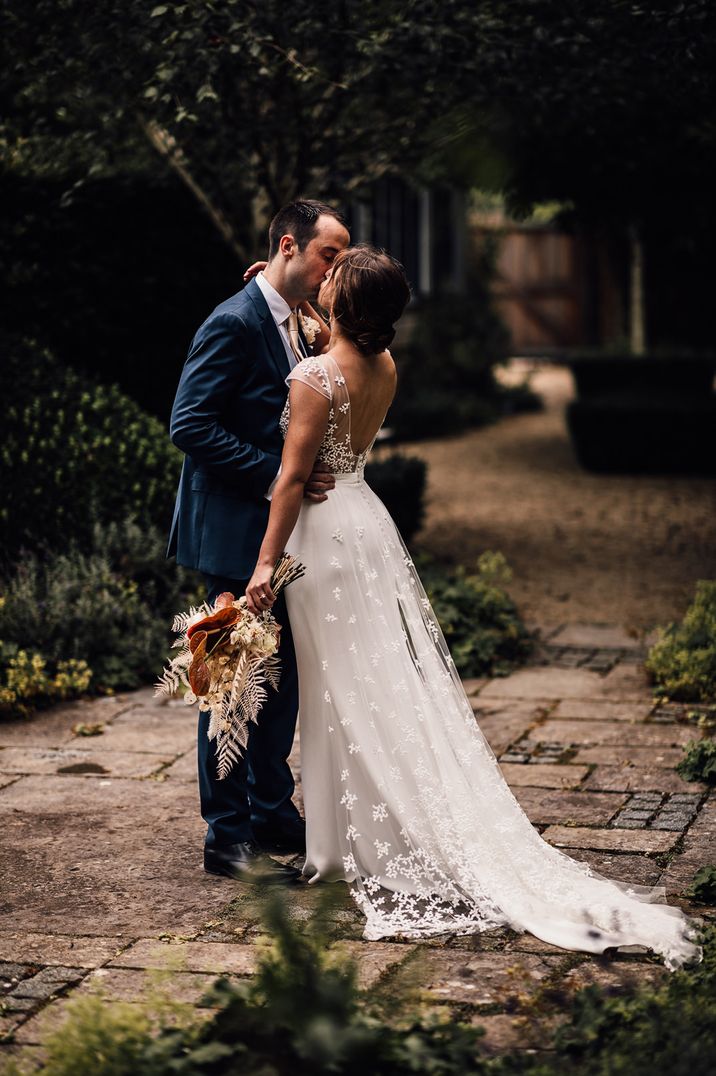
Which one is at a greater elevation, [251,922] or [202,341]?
[202,341]

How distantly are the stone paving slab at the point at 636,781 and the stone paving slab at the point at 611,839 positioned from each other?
0.44 meters

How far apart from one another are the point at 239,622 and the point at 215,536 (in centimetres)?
34

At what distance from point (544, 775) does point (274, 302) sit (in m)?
2.08

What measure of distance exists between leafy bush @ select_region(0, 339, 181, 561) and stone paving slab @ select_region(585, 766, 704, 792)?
297 centimetres

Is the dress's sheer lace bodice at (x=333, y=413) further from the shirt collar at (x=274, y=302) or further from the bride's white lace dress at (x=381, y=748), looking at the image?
the shirt collar at (x=274, y=302)

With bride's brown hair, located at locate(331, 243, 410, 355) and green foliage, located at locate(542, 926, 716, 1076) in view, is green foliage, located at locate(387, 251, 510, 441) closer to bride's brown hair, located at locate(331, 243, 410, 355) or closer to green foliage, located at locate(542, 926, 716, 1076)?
bride's brown hair, located at locate(331, 243, 410, 355)

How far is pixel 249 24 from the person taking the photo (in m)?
6.07

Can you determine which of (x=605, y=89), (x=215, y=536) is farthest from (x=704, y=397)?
(x=215, y=536)

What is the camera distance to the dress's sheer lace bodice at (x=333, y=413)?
3.78 m

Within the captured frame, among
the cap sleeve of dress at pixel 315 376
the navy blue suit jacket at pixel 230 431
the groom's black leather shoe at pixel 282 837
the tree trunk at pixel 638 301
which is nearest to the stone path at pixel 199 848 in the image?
the groom's black leather shoe at pixel 282 837

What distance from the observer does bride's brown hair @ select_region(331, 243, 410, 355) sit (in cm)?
369

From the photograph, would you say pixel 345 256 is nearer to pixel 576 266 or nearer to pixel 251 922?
pixel 251 922

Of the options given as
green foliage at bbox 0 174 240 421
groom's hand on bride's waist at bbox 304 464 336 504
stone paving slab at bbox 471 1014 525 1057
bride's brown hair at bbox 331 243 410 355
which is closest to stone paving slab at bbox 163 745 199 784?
groom's hand on bride's waist at bbox 304 464 336 504

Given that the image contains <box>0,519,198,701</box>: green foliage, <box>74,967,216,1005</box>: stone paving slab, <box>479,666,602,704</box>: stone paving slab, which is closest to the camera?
<box>74,967,216,1005</box>: stone paving slab
